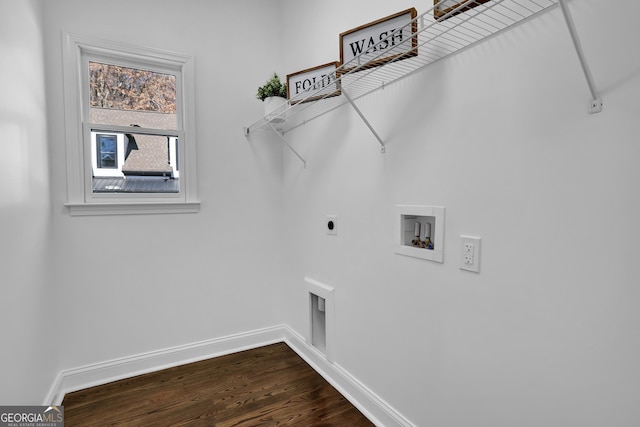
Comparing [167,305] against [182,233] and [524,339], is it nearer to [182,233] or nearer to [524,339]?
[182,233]

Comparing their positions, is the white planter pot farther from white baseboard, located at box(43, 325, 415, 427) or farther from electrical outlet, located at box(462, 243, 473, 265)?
white baseboard, located at box(43, 325, 415, 427)

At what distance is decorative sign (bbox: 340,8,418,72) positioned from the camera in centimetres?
131

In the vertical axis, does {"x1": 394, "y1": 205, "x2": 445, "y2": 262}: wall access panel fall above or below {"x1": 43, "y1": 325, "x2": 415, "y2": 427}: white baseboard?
above

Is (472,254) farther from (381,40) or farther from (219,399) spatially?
(219,399)

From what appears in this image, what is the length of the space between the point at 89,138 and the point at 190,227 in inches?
32.8

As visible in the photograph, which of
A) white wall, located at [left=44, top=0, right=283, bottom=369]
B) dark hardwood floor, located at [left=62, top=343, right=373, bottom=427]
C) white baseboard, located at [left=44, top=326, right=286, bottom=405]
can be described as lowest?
dark hardwood floor, located at [left=62, top=343, right=373, bottom=427]

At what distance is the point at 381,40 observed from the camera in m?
1.35

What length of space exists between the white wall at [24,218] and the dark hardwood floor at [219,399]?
1.07 ft

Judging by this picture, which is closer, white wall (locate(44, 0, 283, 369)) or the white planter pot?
white wall (locate(44, 0, 283, 369))

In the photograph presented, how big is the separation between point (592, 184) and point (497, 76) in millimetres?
474

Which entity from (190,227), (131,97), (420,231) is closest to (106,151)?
(131,97)

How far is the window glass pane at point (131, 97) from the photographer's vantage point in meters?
2.19

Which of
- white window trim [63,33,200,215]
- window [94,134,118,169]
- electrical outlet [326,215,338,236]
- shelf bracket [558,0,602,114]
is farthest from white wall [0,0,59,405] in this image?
shelf bracket [558,0,602,114]

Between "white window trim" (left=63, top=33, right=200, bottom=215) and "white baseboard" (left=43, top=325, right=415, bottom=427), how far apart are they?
100cm
